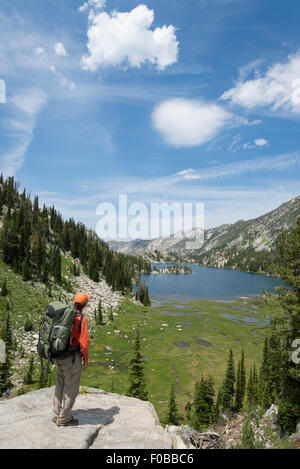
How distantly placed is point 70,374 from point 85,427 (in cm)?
178

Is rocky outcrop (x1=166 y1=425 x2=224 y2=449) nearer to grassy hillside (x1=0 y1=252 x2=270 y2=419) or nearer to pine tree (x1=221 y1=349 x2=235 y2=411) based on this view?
grassy hillside (x1=0 y1=252 x2=270 y2=419)

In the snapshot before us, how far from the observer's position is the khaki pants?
8164mm

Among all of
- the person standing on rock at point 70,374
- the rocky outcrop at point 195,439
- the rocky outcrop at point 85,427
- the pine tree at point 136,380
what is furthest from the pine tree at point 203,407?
the person standing on rock at point 70,374

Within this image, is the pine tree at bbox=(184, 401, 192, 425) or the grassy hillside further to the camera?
the grassy hillside

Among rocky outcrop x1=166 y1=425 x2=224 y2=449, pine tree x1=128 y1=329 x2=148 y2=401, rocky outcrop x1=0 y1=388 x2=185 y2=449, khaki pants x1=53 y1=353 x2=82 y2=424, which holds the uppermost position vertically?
khaki pants x1=53 y1=353 x2=82 y2=424

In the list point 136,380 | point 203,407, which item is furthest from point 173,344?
point 136,380

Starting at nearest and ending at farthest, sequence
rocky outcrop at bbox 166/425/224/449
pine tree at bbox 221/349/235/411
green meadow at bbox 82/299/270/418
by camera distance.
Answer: rocky outcrop at bbox 166/425/224/449, pine tree at bbox 221/349/235/411, green meadow at bbox 82/299/270/418

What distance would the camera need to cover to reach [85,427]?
26.7 ft

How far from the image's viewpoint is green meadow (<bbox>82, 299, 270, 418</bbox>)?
4484 cm

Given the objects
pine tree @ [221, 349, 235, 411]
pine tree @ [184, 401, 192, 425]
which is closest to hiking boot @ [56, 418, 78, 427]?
pine tree @ [184, 401, 192, 425]

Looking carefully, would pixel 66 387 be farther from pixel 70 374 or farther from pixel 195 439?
pixel 195 439

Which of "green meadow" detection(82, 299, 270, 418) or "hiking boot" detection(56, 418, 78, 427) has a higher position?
"hiking boot" detection(56, 418, 78, 427)

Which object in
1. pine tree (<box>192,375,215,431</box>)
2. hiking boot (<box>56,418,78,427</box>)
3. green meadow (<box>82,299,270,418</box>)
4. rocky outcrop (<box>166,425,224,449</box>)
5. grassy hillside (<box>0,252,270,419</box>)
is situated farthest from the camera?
green meadow (<box>82,299,270,418</box>)

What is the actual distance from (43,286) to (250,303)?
99.5 metres
